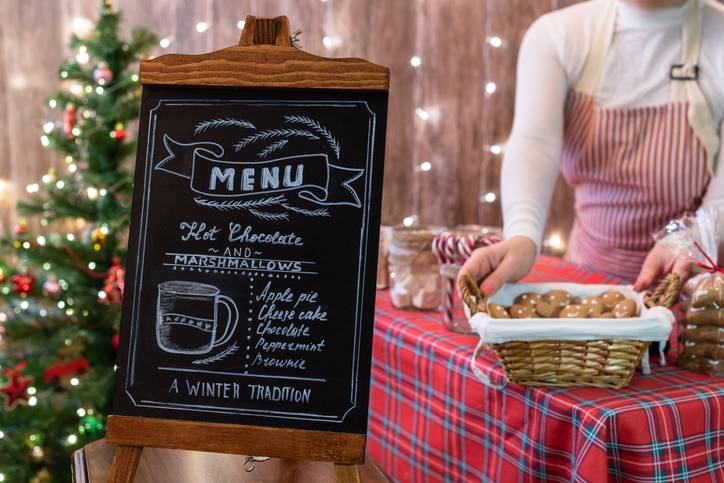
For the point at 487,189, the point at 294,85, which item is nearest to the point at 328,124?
the point at 294,85

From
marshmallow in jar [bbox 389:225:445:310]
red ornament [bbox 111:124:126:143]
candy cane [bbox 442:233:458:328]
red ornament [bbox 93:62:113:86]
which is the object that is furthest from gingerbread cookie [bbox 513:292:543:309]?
red ornament [bbox 93:62:113:86]

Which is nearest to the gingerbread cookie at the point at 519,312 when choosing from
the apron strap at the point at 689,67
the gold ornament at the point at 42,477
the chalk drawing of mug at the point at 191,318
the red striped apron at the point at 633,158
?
the chalk drawing of mug at the point at 191,318

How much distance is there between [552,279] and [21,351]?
2.46 metres

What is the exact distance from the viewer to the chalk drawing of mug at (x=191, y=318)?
0.76 metres

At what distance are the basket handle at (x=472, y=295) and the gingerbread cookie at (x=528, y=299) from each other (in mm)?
108

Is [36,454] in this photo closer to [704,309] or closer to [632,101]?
[704,309]

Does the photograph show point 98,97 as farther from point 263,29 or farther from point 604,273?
point 604,273

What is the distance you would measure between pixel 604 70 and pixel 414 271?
2.31ft

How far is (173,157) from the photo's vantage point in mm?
791

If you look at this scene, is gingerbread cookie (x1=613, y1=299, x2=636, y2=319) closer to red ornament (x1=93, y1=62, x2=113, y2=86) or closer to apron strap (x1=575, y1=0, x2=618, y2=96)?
apron strap (x1=575, y1=0, x2=618, y2=96)

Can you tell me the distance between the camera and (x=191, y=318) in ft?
2.50

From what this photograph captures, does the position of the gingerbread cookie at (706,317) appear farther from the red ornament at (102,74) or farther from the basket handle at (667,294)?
the red ornament at (102,74)

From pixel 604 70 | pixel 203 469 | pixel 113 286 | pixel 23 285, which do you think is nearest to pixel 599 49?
pixel 604 70

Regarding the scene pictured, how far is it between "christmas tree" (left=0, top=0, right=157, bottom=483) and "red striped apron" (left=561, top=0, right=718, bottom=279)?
5.28ft
